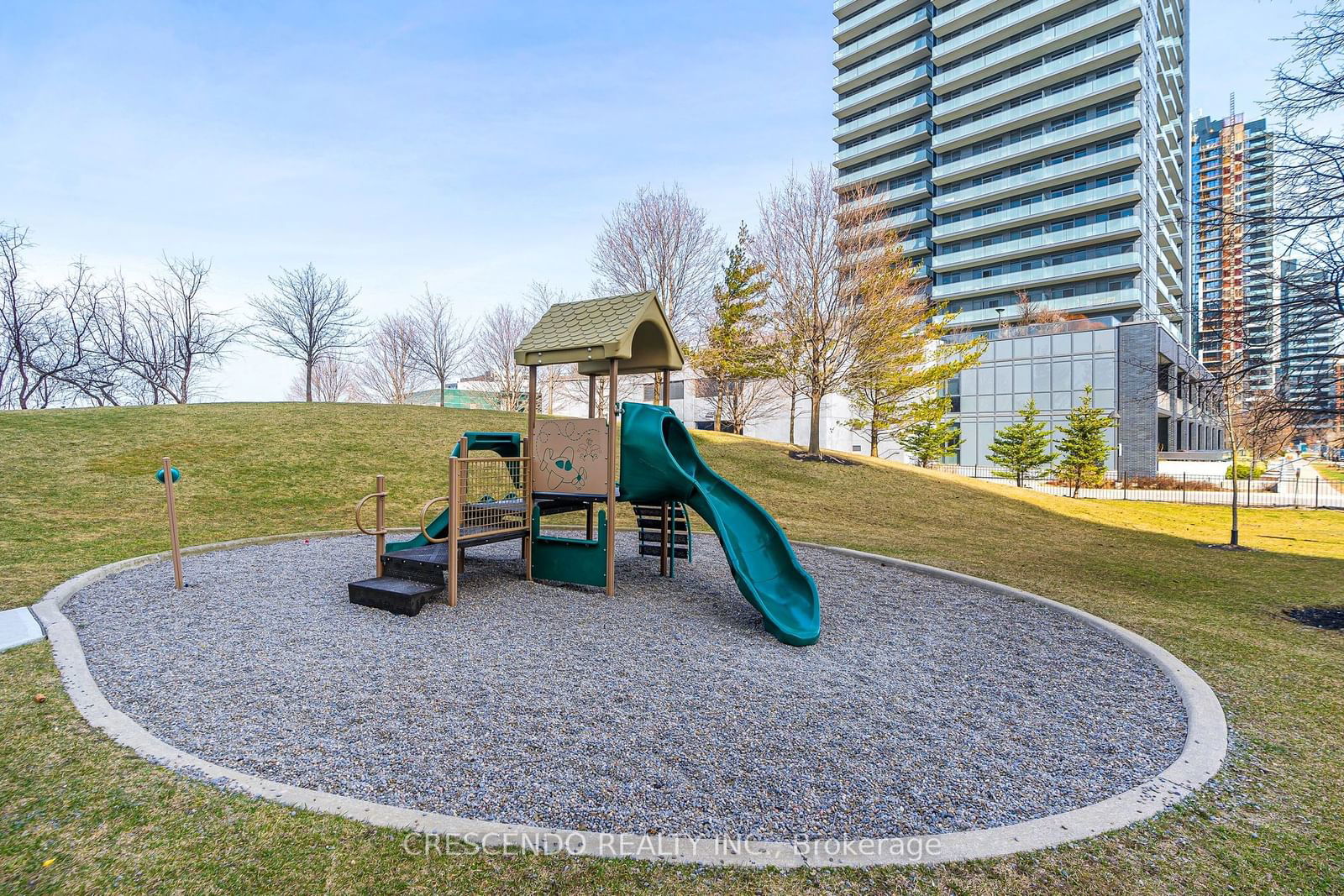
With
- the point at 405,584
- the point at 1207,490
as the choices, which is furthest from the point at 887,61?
the point at 405,584

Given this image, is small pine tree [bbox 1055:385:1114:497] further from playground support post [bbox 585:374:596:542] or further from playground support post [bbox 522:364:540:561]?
playground support post [bbox 522:364:540:561]

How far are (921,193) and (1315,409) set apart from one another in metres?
56.3

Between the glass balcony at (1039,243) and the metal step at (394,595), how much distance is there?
2128 inches

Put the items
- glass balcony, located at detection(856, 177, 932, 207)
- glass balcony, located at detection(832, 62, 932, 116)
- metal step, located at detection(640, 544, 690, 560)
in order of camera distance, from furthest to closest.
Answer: glass balcony, located at detection(832, 62, 932, 116), glass balcony, located at detection(856, 177, 932, 207), metal step, located at detection(640, 544, 690, 560)

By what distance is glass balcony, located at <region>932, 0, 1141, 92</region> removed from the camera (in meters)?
44.5

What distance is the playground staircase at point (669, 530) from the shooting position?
7520 millimetres

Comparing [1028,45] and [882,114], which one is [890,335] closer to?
[1028,45]

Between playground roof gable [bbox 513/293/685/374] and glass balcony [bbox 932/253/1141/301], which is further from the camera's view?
glass balcony [bbox 932/253/1141/301]

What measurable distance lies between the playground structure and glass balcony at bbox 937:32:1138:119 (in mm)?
56968

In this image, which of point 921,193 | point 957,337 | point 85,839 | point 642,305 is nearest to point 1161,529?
point 642,305

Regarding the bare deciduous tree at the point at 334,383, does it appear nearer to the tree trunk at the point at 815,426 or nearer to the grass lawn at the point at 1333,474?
the tree trunk at the point at 815,426

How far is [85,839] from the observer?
2232 mm

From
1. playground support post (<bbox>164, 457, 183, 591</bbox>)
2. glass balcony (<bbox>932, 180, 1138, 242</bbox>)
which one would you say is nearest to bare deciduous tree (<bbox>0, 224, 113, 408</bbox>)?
playground support post (<bbox>164, 457, 183, 591</bbox>)

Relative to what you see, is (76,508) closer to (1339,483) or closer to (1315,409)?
(1315,409)
